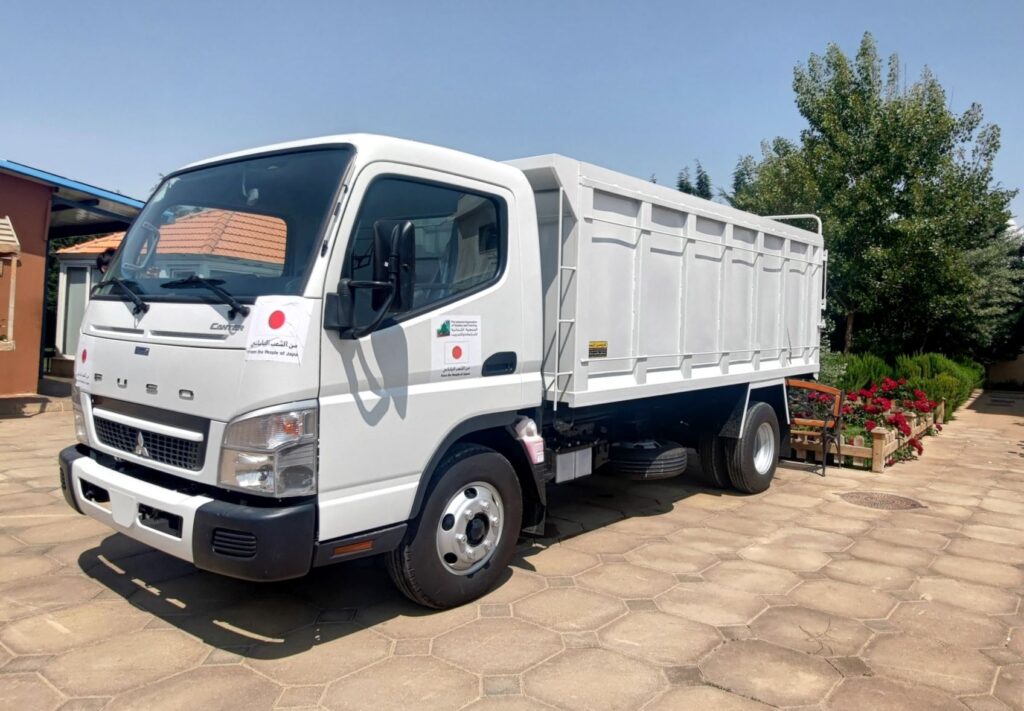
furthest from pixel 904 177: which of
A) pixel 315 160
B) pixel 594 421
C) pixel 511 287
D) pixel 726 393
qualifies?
pixel 315 160

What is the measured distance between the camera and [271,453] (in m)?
3.38

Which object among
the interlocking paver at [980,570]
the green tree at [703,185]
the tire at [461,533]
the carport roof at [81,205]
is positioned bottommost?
the interlocking paver at [980,570]

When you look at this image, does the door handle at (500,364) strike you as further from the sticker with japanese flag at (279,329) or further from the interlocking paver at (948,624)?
the interlocking paver at (948,624)

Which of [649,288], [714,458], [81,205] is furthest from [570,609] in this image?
[81,205]

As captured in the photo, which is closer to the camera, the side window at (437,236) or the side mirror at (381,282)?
the side mirror at (381,282)

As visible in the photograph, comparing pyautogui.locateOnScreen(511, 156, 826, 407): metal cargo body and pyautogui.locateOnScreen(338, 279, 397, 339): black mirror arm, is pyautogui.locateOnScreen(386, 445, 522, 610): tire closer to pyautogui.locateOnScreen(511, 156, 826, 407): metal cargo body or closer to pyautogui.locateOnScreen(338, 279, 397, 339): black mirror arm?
pyautogui.locateOnScreen(511, 156, 826, 407): metal cargo body

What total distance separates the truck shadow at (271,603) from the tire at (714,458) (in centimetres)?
248

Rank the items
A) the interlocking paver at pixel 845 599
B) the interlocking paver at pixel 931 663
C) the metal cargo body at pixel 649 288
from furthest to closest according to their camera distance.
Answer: the metal cargo body at pixel 649 288 < the interlocking paver at pixel 845 599 < the interlocking paver at pixel 931 663

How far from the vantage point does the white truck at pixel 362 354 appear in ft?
11.3

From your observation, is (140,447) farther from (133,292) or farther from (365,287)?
(365,287)

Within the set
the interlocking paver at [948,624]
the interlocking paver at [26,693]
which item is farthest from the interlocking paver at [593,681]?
the interlocking paver at [26,693]

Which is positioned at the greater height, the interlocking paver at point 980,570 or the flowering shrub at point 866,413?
the flowering shrub at point 866,413

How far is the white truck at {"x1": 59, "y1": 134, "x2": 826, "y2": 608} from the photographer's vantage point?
135 inches

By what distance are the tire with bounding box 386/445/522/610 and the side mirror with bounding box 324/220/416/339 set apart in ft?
3.44
